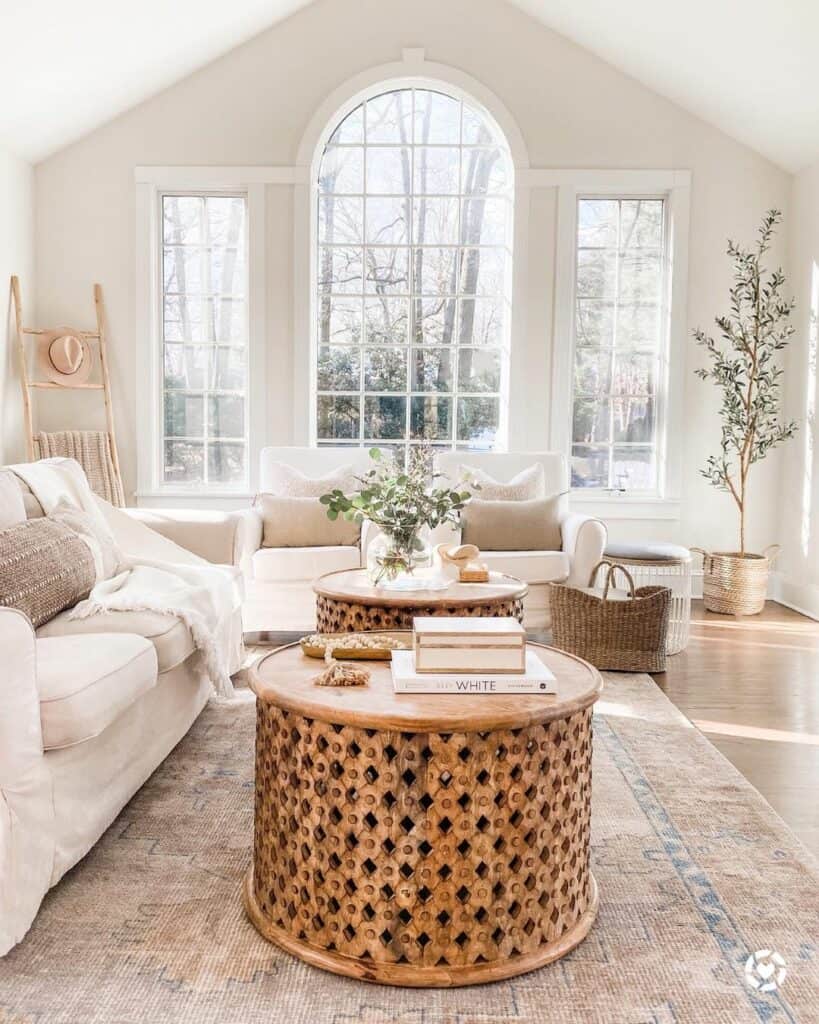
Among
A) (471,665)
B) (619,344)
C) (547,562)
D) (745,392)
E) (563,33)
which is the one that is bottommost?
(547,562)

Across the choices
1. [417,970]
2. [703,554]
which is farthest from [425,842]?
[703,554]

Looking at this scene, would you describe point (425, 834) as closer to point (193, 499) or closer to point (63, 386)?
point (193, 499)

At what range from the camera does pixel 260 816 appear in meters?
2.01

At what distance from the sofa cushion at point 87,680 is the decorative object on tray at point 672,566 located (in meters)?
2.49

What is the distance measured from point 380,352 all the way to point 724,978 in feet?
15.6

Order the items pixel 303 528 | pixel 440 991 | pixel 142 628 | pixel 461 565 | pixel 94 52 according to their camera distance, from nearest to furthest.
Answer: pixel 440 991
pixel 142 628
pixel 461 565
pixel 303 528
pixel 94 52

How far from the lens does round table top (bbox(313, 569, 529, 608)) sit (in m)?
3.15

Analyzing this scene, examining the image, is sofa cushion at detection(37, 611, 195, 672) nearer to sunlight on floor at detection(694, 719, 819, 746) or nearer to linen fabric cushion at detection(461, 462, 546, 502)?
sunlight on floor at detection(694, 719, 819, 746)

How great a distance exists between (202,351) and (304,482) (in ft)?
4.96

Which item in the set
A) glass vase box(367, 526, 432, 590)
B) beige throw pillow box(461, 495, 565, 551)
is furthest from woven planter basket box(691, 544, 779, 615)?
glass vase box(367, 526, 432, 590)

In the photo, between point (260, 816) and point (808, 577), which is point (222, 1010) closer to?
point (260, 816)

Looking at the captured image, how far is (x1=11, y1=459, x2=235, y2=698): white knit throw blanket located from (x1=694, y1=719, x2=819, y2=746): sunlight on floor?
1639mm

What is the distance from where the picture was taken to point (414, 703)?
186cm

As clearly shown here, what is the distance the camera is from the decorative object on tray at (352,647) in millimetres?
2254
